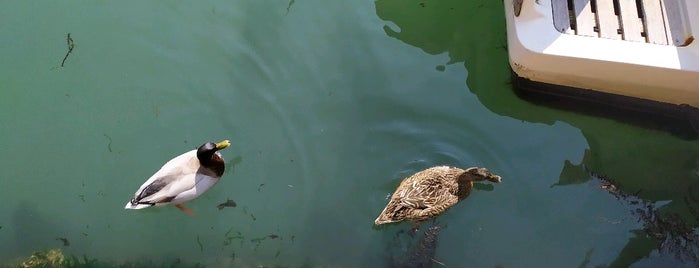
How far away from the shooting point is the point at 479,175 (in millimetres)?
3826

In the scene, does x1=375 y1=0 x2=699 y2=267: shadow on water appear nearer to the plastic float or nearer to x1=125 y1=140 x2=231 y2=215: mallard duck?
the plastic float

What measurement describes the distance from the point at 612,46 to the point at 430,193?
4.81 feet

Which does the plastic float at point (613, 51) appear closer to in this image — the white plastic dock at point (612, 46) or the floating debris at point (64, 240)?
the white plastic dock at point (612, 46)

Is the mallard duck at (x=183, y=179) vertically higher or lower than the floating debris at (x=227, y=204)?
higher

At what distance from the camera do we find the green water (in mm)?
4023

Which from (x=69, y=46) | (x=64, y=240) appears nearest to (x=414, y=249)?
(x=64, y=240)

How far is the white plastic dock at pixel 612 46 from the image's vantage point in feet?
13.1

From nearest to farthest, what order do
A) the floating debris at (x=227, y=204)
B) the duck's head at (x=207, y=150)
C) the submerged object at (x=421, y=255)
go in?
the duck's head at (x=207, y=150), the submerged object at (x=421, y=255), the floating debris at (x=227, y=204)

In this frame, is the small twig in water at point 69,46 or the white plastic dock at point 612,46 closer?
the white plastic dock at point 612,46

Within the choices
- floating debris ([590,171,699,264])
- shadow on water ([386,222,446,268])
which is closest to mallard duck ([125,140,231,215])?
shadow on water ([386,222,446,268])

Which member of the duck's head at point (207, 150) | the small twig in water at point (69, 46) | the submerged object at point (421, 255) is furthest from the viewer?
the small twig in water at point (69, 46)

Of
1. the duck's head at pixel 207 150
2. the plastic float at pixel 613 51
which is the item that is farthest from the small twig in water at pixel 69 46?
the plastic float at pixel 613 51

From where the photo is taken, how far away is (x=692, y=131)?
438 cm

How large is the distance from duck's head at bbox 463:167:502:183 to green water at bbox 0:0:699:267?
26cm
